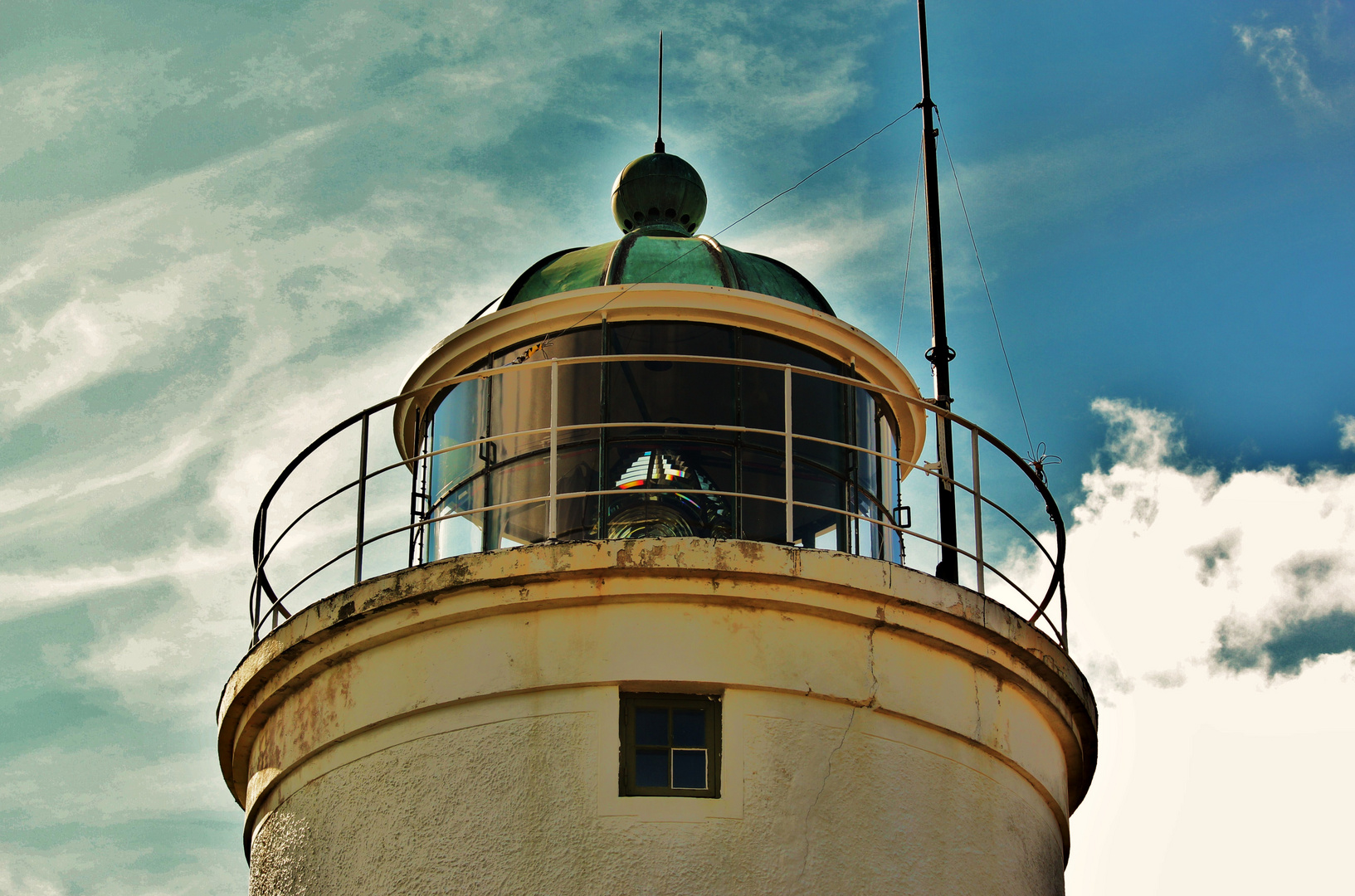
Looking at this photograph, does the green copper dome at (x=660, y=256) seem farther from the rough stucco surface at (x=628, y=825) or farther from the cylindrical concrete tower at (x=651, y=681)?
the rough stucco surface at (x=628, y=825)

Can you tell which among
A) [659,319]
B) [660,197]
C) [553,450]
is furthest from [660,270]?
[553,450]

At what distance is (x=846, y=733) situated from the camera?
774cm

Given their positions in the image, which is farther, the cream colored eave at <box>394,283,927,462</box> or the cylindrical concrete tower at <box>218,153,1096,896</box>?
the cream colored eave at <box>394,283,927,462</box>

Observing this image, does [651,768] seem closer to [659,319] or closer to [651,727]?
[651,727]

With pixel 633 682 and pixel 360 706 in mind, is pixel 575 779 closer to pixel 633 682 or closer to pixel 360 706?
pixel 633 682

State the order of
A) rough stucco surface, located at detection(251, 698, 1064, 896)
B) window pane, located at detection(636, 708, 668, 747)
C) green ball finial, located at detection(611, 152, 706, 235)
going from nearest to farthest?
rough stucco surface, located at detection(251, 698, 1064, 896)
window pane, located at detection(636, 708, 668, 747)
green ball finial, located at detection(611, 152, 706, 235)

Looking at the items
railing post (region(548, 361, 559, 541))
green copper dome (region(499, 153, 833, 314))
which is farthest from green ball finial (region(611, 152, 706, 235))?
railing post (region(548, 361, 559, 541))

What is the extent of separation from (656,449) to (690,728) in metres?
1.76

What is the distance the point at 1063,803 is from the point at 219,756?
4479 mm

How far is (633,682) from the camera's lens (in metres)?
7.64

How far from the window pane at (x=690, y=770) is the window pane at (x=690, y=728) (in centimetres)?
4

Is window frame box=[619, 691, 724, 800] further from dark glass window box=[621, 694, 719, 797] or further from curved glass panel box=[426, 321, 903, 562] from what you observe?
curved glass panel box=[426, 321, 903, 562]

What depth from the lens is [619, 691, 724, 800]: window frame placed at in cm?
747

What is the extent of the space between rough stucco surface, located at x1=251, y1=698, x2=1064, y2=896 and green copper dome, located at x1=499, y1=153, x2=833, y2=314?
9.90 feet
